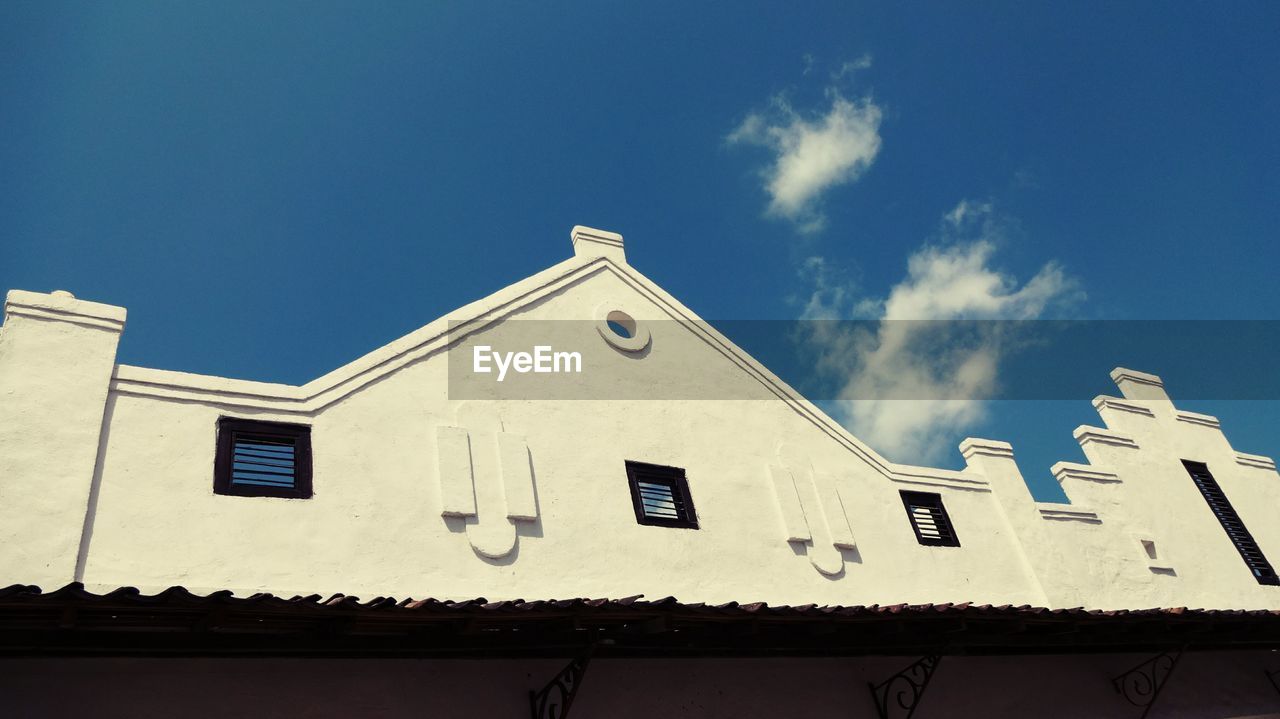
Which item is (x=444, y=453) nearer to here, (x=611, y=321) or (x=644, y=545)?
(x=644, y=545)

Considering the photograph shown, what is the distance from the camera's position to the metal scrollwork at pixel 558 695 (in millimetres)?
6938

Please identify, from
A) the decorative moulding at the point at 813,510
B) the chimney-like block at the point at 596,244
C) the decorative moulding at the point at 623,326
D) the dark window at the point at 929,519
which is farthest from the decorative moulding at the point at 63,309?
the dark window at the point at 929,519

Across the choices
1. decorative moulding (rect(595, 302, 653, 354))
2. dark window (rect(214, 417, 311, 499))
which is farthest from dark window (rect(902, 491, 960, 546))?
dark window (rect(214, 417, 311, 499))

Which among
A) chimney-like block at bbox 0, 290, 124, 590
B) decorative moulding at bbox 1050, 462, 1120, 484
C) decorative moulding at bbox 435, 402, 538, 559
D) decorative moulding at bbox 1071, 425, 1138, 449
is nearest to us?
chimney-like block at bbox 0, 290, 124, 590

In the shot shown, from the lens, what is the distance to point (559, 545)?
868 centimetres

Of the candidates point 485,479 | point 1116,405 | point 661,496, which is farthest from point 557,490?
point 1116,405

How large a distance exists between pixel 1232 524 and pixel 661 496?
9.74m

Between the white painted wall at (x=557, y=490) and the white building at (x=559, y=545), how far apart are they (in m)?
0.03

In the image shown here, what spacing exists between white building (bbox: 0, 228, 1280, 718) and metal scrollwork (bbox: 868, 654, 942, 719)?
2.1 inches

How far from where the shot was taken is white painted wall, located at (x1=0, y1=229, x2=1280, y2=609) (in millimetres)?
7172

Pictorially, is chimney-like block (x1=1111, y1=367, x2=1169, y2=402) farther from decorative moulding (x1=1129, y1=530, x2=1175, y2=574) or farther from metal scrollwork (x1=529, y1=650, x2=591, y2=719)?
metal scrollwork (x1=529, y1=650, x2=591, y2=719)

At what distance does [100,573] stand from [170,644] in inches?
42.6

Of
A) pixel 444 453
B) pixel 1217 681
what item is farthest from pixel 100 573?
pixel 1217 681

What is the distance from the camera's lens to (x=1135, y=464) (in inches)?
529
